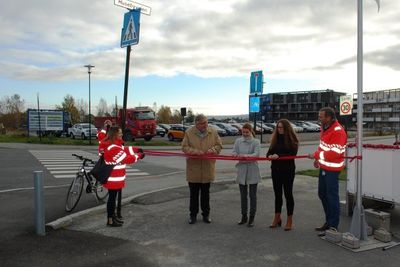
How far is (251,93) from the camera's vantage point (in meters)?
33.8

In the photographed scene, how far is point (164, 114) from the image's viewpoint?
122 meters

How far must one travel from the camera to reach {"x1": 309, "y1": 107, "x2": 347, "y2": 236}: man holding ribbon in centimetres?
609

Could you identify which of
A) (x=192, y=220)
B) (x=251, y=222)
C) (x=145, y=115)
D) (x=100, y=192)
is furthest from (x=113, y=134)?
(x=145, y=115)

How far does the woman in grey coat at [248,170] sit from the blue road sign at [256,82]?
86.5ft

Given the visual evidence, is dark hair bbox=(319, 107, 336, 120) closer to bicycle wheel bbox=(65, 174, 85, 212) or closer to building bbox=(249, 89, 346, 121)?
bicycle wheel bbox=(65, 174, 85, 212)

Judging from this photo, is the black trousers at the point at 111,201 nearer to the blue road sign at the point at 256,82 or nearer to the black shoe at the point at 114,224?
the black shoe at the point at 114,224

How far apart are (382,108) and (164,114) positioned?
219 ft

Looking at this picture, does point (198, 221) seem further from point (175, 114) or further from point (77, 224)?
point (175, 114)

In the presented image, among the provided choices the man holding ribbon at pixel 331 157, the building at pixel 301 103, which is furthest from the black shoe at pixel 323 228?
the building at pixel 301 103

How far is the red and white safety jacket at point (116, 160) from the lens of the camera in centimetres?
661

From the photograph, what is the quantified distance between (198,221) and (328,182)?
7.59ft

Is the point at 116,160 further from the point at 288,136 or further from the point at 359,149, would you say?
the point at 359,149

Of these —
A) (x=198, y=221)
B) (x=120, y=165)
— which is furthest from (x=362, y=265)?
(x=120, y=165)

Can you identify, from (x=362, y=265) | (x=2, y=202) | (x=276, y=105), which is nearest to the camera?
(x=362, y=265)
